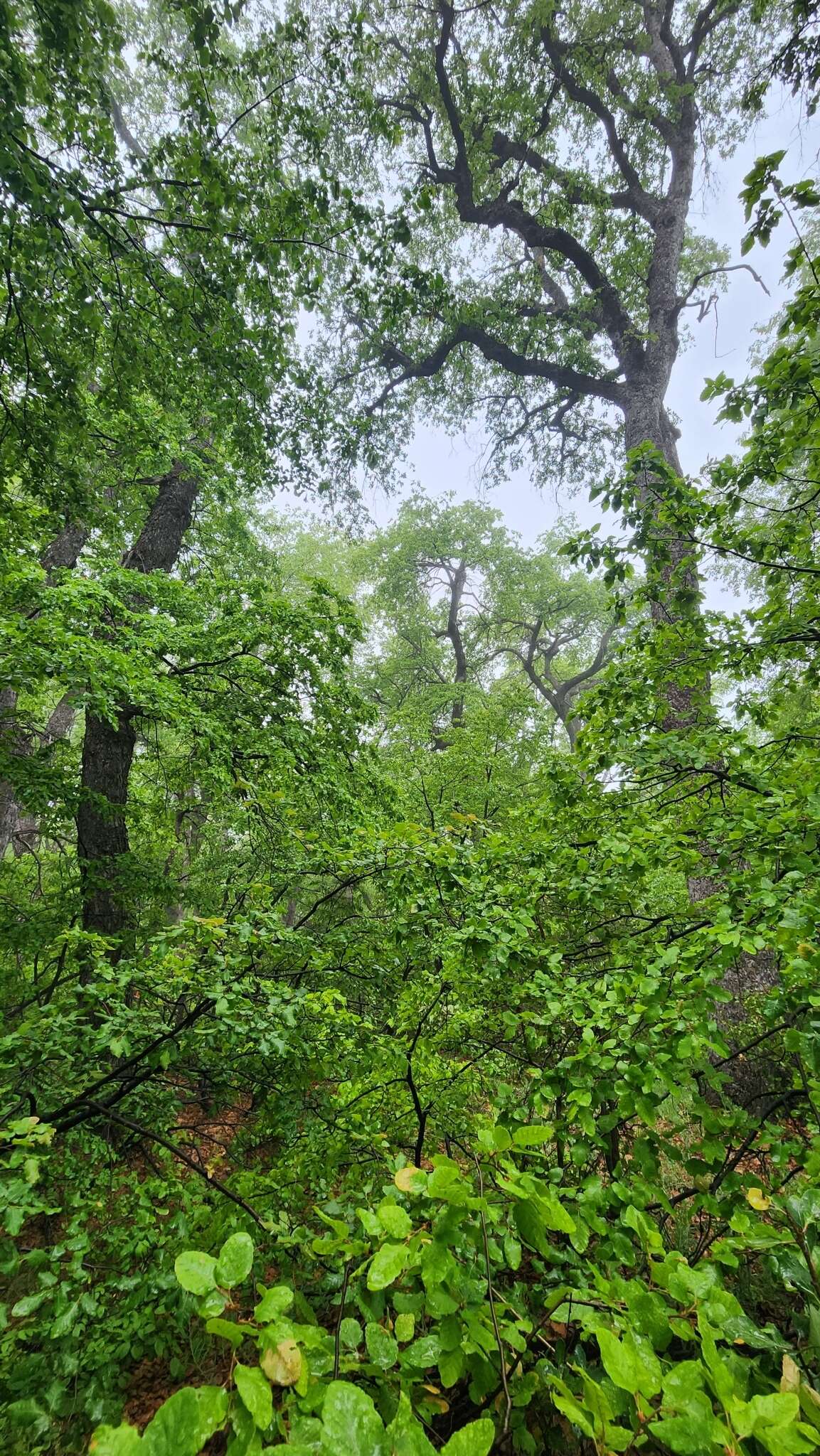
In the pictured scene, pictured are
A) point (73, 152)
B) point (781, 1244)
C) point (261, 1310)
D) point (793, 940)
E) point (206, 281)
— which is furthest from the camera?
point (206, 281)

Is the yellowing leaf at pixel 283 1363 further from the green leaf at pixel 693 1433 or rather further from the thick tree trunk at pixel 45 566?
the thick tree trunk at pixel 45 566

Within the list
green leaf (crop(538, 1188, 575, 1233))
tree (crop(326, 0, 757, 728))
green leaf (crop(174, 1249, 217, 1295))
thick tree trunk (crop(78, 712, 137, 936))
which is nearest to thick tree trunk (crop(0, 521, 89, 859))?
thick tree trunk (crop(78, 712, 137, 936))

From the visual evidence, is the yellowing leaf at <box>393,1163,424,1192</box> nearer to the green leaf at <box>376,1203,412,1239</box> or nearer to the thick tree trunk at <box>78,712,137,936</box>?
the green leaf at <box>376,1203,412,1239</box>

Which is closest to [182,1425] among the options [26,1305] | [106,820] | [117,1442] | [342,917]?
[117,1442]

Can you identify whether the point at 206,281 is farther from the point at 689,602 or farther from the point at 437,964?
the point at 437,964

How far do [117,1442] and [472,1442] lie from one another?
0.41 m

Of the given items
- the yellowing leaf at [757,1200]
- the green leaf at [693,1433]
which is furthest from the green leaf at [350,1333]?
the yellowing leaf at [757,1200]

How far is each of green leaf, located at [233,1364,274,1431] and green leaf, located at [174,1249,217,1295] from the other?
0.12 meters

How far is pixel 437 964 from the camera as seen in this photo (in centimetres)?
372

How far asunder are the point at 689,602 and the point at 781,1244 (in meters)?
2.85

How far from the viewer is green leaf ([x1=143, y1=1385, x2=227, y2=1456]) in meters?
0.61

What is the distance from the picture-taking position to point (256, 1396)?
66cm

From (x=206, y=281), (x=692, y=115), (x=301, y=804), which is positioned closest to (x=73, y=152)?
(x=206, y=281)

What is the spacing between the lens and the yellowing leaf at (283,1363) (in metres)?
0.72
